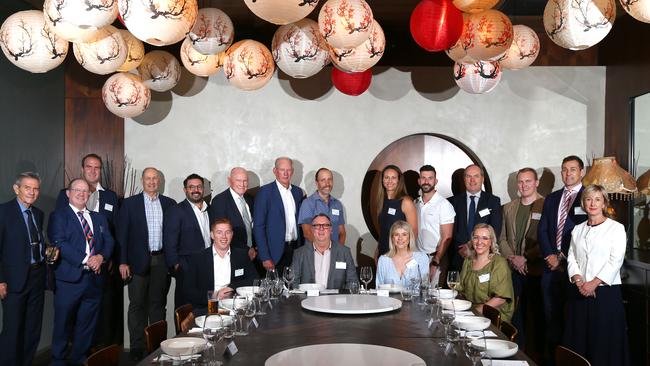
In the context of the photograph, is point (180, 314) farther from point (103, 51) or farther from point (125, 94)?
point (125, 94)

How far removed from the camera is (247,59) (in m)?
4.87

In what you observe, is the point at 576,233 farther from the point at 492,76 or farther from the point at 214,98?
the point at 214,98

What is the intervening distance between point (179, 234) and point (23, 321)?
1523mm

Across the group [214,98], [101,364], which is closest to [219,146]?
[214,98]

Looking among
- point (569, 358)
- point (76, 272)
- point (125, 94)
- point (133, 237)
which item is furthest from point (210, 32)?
point (569, 358)

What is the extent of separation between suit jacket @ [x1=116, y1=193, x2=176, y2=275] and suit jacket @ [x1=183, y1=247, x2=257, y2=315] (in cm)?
132

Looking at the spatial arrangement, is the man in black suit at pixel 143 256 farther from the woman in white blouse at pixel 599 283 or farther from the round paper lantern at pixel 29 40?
the woman in white blouse at pixel 599 283

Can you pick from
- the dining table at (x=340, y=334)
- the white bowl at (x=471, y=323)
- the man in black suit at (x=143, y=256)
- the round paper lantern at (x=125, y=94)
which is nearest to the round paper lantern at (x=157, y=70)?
the round paper lantern at (x=125, y=94)

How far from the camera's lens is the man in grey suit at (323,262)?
5227 millimetres

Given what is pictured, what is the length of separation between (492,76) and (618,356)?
2.33m

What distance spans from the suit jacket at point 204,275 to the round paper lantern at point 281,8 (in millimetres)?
2316

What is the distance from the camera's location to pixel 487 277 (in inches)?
192

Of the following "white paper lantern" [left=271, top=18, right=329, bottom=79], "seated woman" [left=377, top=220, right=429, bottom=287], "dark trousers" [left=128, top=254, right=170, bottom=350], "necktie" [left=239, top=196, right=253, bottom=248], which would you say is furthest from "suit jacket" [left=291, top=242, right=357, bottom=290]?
"dark trousers" [left=128, top=254, right=170, bottom=350]

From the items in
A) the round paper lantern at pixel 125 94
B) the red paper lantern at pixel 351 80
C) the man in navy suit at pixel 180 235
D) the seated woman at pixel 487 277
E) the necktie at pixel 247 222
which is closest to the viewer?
the seated woman at pixel 487 277
